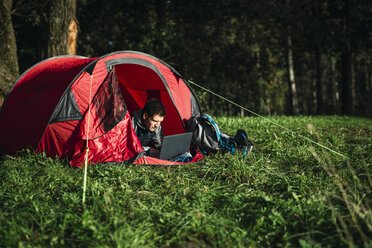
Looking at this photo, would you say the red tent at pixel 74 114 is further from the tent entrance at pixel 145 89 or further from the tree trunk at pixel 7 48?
the tree trunk at pixel 7 48

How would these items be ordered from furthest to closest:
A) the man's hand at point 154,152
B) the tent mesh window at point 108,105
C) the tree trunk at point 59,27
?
the tree trunk at point 59,27 < the man's hand at point 154,152 < the tent mesh window at point 108,105

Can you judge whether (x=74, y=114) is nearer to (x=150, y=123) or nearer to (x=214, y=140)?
(x=150, y=123)

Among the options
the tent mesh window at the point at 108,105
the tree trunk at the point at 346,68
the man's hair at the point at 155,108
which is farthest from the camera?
the tree trunk at the point at 346,68

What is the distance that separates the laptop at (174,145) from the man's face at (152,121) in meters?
0.49

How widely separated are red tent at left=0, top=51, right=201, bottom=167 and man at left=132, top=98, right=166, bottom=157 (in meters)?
0.38

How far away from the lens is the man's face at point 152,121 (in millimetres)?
3996

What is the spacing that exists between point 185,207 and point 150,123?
212 cm

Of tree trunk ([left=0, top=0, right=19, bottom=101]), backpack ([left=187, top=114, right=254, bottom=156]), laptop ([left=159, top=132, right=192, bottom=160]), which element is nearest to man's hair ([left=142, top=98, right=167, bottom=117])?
laptop ([left=159, top=132, right=192, bottom=160])

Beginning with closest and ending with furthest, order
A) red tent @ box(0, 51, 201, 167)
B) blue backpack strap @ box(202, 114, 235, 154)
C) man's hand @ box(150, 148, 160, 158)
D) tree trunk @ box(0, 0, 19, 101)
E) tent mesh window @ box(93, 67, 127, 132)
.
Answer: red tent @ box(0, 51, 201, 167), tent mesh window @ box(93, 67, 127, 132), blue backpack strap @ box(202, 114, 235, 154), man's hand @ box(150, 148, 160, 158), tree trunk @ box(0, 0, 19, 101)

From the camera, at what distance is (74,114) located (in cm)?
350

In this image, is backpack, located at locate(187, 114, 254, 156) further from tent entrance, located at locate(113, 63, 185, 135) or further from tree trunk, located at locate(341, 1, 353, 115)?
tree trunk, located at locate(341, 1, 353, 115)

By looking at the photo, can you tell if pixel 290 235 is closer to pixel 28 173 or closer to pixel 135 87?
pixel 28 173

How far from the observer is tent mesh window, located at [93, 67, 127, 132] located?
11.8 ft

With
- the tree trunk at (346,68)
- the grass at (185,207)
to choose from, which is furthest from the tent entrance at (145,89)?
the tree trunk at (346,68)
